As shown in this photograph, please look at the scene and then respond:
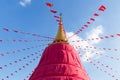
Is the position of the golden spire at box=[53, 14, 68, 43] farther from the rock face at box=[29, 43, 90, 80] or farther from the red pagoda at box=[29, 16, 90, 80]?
the rock face at box=[29, 43, 90, 80]

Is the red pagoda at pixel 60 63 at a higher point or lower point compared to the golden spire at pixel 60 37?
lower

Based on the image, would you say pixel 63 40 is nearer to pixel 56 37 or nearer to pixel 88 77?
pixel 56 37

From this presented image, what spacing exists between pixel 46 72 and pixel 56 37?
11.9 feet

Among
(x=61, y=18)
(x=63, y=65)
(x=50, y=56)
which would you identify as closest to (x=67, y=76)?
(x=63, y=65)

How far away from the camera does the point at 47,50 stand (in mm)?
23078

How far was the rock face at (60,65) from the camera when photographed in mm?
20562

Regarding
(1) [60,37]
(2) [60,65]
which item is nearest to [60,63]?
(2) [60,65]

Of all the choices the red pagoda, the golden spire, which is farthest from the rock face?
the golden spire

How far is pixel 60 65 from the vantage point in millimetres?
21250

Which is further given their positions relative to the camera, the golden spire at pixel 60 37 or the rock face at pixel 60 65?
the golden spire at pixel 60 37

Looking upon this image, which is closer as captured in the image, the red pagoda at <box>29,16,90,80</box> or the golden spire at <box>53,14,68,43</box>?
the red pagoda at <box>29,16,90,80</box>

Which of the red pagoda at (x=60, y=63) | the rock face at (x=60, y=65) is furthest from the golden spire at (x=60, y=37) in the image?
the rock face at (x=60, y=65)

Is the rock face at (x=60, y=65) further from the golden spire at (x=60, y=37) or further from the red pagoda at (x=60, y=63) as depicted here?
the golden spire at (x=60, y=37)

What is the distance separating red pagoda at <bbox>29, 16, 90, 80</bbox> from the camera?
67.6ft
